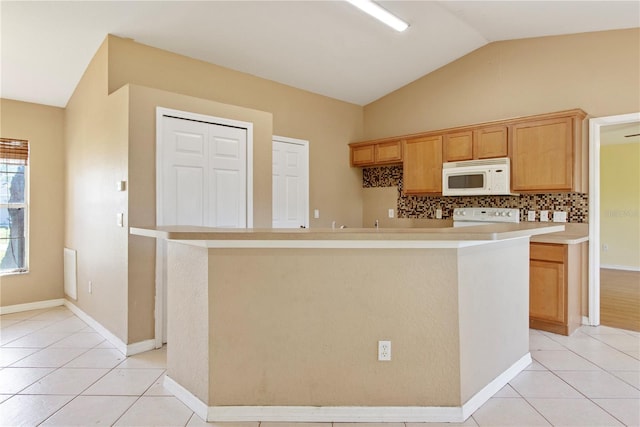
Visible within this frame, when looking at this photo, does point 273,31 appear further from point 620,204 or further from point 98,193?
point 620,204

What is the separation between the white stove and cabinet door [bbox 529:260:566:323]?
72 centimetres

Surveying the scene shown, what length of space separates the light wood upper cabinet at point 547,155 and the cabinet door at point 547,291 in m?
0.81

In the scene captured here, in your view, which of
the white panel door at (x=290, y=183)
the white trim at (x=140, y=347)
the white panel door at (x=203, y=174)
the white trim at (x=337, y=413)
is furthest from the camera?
the white panel door at (x=290, y=183)

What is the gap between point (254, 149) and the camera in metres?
3.81

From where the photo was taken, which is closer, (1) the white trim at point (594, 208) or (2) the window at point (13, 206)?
(1) the white trim at point (594, 208)

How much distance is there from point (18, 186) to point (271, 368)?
415cm

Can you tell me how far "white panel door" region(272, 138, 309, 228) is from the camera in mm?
4812

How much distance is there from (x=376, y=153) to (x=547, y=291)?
274 cm

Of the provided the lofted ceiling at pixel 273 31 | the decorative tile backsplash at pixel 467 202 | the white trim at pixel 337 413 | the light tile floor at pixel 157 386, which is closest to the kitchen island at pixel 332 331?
the white trim at pixel 337 413

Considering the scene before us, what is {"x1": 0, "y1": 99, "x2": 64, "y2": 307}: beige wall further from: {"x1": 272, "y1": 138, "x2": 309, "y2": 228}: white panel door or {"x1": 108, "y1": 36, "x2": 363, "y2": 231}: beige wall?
{"x1": 272, "y1": 138, "x2": 309, "y2": 228}: white panel door

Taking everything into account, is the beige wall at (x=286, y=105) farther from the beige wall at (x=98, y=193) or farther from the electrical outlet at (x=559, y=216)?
the electrical outlet at (x=559, y=216)

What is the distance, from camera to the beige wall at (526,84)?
3.70 meters

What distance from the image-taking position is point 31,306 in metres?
4.40

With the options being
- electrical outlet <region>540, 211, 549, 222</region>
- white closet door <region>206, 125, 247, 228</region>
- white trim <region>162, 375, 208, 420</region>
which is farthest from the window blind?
electrical outlet <region>540, 211, 549, 222</region>
